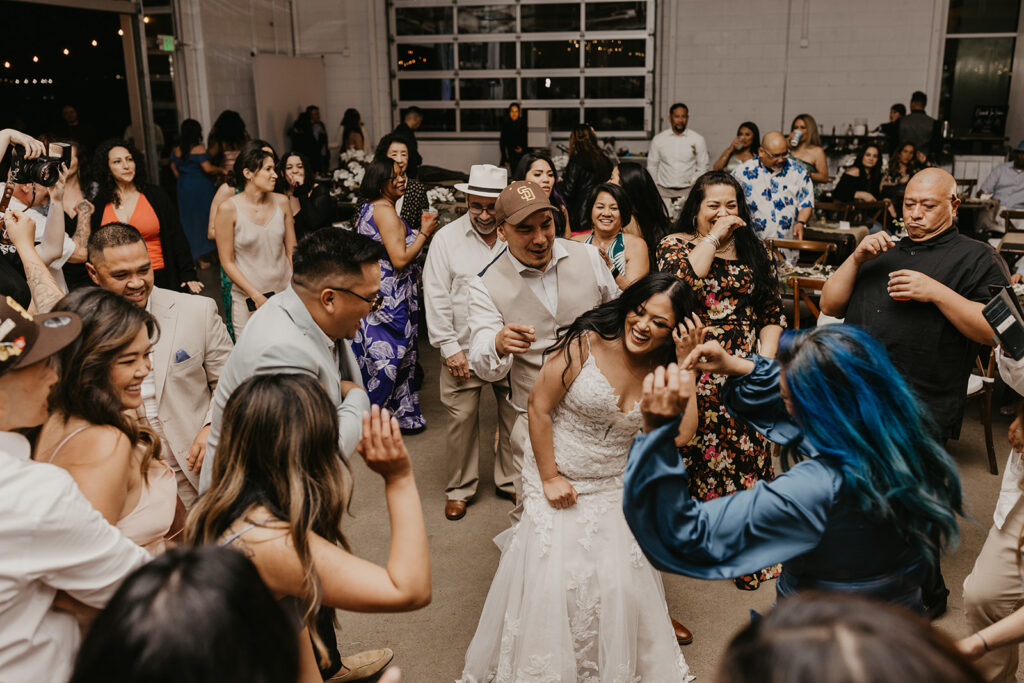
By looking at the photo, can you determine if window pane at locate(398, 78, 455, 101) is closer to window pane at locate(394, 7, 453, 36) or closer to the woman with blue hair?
window pane at locate(394, 7, 453, 36)

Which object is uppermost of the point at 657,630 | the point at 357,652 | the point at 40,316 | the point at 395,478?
the point at 40,316

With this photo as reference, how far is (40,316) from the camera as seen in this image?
182 cm

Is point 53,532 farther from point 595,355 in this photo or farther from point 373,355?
point 373,355

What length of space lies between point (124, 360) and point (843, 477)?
1.65 meters

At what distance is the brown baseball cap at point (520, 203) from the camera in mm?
3021

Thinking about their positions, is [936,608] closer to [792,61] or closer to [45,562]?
[45,562]

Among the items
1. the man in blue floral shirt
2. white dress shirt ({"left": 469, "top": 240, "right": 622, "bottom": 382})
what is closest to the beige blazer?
white dress shirt ({"left": 469, "top": 240, "right": 622, "bottom": 382})

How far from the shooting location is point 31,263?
277 cm

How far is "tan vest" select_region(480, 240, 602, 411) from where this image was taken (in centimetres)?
312

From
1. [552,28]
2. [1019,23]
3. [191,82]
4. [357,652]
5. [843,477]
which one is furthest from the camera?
[552,28]

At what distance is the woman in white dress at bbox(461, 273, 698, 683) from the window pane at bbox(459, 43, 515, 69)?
1046 centimetres

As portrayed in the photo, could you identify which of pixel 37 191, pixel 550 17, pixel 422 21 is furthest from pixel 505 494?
pixel 422 21

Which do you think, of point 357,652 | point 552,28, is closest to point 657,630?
point 357,652

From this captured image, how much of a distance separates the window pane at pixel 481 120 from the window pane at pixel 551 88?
A: 1.79 ft
